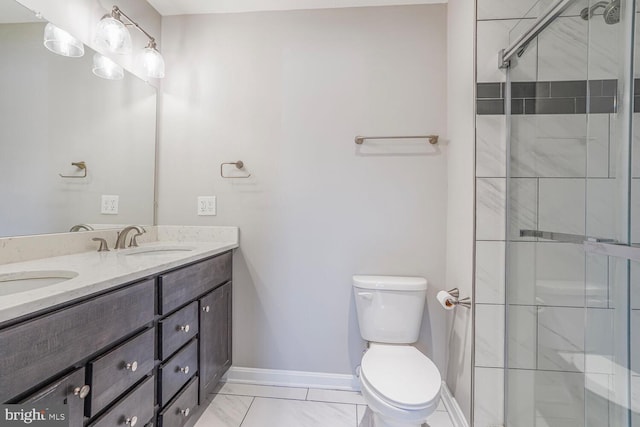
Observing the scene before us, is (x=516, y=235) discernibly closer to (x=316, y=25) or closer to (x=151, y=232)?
(x=316, y=25)

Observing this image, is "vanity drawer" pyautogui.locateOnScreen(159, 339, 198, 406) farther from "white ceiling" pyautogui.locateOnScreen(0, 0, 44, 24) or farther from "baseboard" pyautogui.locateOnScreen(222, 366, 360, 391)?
"white ceiling" pyautogui.locateOnScreen(0, 0, 44, 24)

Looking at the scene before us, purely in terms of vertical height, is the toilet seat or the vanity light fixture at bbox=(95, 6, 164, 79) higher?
the vanity light fixture at bbox=(95, 6, 164, 79)

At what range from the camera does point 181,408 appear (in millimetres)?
1311

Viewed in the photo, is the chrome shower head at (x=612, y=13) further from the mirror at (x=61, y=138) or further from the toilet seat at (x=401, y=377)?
the mirror at (x=61, y=138)

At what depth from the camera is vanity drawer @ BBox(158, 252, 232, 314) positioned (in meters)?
1.19

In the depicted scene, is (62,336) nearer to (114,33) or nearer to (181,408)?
(181,408)

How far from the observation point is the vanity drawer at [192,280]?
3.90 ft

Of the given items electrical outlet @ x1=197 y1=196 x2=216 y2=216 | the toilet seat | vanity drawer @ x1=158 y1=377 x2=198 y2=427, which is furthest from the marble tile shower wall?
electrical outlet @ x1=197 y1=196 x2=216 y2=216

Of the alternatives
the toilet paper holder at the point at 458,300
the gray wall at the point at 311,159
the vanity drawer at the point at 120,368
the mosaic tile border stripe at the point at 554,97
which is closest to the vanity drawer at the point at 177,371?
the vanity drawer at the point at 120,368

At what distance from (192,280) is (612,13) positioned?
1.90 meters

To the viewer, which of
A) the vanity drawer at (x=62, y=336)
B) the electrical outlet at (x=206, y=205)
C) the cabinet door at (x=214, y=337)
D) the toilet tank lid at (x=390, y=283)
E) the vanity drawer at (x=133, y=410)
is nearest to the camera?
the vanity drawer at (x=62, y=336)

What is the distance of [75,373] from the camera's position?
0.79 meters

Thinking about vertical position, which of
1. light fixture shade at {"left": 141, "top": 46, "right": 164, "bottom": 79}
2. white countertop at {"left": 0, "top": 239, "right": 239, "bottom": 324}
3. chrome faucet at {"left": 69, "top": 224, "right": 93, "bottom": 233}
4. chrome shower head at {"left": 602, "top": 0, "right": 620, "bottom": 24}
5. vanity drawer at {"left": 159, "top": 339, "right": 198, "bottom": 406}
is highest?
light fixture shade at {"left": 141, "top": 46, "right": 164, "bottom": 79}

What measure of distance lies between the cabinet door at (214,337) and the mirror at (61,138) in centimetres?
70
